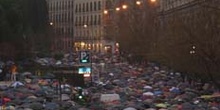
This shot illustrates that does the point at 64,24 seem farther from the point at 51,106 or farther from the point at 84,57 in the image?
the point at 51,106

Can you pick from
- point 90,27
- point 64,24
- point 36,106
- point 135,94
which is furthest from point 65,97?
point 64,24

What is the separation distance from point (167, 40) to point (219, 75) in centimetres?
1238

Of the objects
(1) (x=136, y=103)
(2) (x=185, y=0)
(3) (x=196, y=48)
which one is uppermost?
(2) (x=185, y=0)

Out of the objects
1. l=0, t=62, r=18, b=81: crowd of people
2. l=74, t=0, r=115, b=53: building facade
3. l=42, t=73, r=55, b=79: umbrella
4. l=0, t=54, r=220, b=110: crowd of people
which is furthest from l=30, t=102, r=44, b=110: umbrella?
l=74, t=0, r=115, b=53: building facade

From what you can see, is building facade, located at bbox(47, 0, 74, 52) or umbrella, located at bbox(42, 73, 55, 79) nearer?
umbrella, located at bbox(42, 73, 55, 79)

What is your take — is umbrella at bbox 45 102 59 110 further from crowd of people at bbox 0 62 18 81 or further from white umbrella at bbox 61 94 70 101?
crowd of people at bbox 0 62 18 81

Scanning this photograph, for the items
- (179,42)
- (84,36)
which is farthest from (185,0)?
(84,36)

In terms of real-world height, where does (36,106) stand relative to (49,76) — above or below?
below

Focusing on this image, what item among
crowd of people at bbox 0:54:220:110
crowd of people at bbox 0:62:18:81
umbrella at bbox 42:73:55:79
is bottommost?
crowd of people at bbox 0:54:220:110

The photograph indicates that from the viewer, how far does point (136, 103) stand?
152 ft

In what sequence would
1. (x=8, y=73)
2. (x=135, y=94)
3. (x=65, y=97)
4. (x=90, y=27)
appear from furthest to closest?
(x=90, y=27)
(x=8, y=73)
(x=135, y=94)
(x=65, y=97)

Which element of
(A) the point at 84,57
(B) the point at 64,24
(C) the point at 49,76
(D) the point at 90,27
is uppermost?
(B) the point at 64,24

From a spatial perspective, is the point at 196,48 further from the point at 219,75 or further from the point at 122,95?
the point at 122,95

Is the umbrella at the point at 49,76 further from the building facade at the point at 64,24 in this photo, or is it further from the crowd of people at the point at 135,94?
the building facade at the point at 64,24
